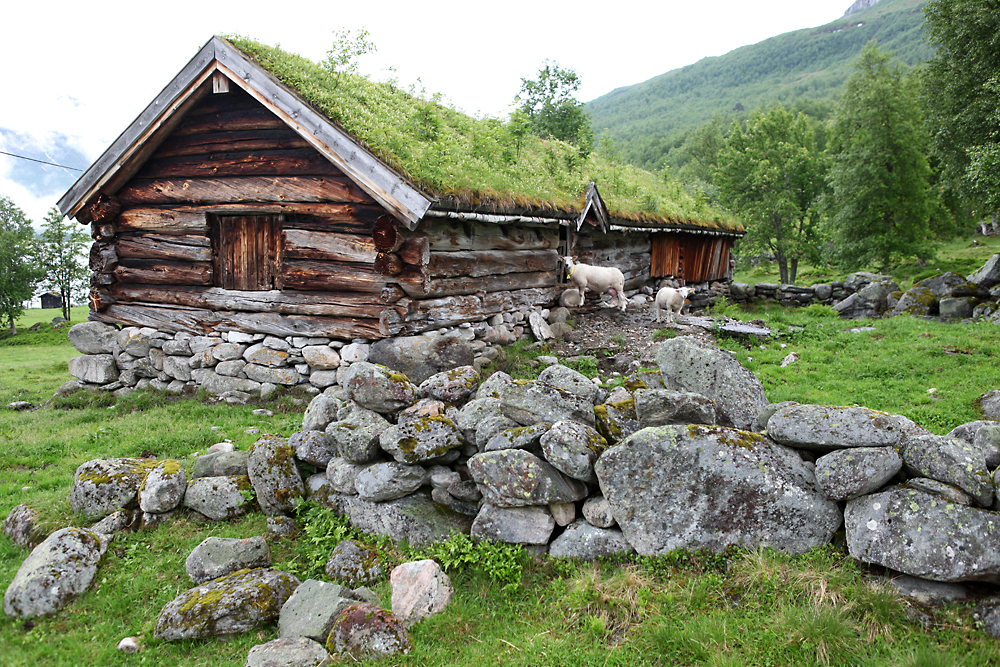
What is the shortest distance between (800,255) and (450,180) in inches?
1221

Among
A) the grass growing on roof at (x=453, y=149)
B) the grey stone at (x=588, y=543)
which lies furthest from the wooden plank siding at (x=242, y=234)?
the grey stone at (x=588, y=543)

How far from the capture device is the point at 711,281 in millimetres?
20938

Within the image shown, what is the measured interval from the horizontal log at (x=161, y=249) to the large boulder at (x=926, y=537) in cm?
1084

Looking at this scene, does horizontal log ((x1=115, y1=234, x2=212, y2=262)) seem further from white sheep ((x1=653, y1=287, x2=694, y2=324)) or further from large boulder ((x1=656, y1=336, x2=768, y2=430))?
white sheep ((x1=653, y1=287, x2=694, y2=324))

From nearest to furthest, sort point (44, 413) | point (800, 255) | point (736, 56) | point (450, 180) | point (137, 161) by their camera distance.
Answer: point (450, 180) < point (44, 413) < point (137, 161) < point (800, 255) < point (736, 56)

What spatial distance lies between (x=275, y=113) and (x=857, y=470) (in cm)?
910

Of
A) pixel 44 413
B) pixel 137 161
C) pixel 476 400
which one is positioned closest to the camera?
pixel 476 400

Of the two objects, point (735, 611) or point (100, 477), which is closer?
point (735, 611)

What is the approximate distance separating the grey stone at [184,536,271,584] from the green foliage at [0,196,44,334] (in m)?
25.8

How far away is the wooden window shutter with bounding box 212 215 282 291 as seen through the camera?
392 inches

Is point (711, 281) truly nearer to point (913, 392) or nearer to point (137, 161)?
point (913, 392)

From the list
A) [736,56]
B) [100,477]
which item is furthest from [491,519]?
[736,56]

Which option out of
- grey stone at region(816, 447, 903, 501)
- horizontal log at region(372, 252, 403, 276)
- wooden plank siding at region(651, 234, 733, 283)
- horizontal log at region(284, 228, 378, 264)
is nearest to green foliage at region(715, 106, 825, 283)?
wooden plank siding at region(651, 234, 733, 283)

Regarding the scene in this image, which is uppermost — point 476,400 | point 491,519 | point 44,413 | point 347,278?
point 347,278
